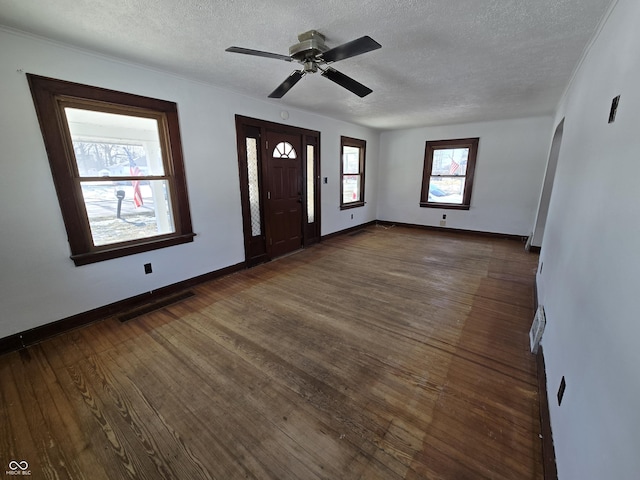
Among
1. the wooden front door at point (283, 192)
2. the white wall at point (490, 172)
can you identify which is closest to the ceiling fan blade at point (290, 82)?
the wooden front door at point (283, 192)

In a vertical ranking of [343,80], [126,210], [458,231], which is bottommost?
[458,231]

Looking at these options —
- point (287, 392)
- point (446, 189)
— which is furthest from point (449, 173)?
point (287, 392)

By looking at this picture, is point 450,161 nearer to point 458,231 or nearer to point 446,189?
point 446,189

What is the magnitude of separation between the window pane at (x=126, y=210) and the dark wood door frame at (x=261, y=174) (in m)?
1.06

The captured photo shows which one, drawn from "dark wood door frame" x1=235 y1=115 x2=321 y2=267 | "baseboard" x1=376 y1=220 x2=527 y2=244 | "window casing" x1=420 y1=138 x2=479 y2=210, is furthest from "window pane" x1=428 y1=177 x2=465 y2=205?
"dark wood door frame" x1=235 y1=115 x2=321 y2=267

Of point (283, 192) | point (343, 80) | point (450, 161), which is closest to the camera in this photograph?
point (343, 80)

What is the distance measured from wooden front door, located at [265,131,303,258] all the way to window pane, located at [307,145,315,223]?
0.90ft

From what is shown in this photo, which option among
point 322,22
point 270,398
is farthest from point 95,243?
point 322,22

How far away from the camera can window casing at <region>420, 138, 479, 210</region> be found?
18.7ft

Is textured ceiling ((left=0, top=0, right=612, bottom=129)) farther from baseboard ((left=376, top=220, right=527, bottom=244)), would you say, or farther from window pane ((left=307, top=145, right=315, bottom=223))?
baseboard ((left=376, top=220, right=527, bottom=244))

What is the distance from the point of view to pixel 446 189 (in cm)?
614

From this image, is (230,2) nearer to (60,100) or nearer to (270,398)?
(60,100)

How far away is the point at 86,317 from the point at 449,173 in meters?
6.84

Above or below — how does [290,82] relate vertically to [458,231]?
above
